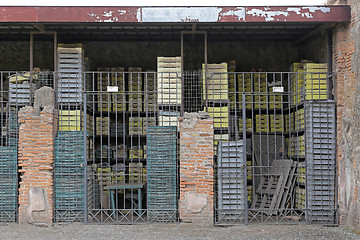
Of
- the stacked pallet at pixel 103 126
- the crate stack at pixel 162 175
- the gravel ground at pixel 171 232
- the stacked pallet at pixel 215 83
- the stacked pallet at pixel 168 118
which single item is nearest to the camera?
the gravel ground at pixel 171 232

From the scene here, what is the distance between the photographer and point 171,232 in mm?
8875

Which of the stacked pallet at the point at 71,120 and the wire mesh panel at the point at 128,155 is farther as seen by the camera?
the stacked pallet at the point at 71,120

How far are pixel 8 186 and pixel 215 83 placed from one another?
585cm

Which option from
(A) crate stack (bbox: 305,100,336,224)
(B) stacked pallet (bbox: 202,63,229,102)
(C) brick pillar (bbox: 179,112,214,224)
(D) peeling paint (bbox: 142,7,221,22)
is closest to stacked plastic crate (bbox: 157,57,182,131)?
(B) stacked pallet (bbox: 202,63,229,102)

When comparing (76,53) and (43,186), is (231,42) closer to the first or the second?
(76,53)

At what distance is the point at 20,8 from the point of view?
9391 millimetres

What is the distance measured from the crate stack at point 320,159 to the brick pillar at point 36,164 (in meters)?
6.33

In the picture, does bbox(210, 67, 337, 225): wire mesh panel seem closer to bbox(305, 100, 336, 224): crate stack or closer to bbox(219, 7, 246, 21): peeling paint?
bbox(305, 100, 336, 224): crate stack

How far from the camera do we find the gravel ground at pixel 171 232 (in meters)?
8.57

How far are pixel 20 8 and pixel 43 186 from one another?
4320 mm

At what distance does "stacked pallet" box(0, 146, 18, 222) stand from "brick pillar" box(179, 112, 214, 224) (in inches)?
163

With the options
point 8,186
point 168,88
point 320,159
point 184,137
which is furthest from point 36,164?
point 320,159

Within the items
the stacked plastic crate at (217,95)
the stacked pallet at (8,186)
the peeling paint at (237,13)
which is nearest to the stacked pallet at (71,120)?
the stacked pallet at (8,186)

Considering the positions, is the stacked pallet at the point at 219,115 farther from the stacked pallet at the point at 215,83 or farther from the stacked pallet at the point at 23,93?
the stacked pallet at the point at 23,93
